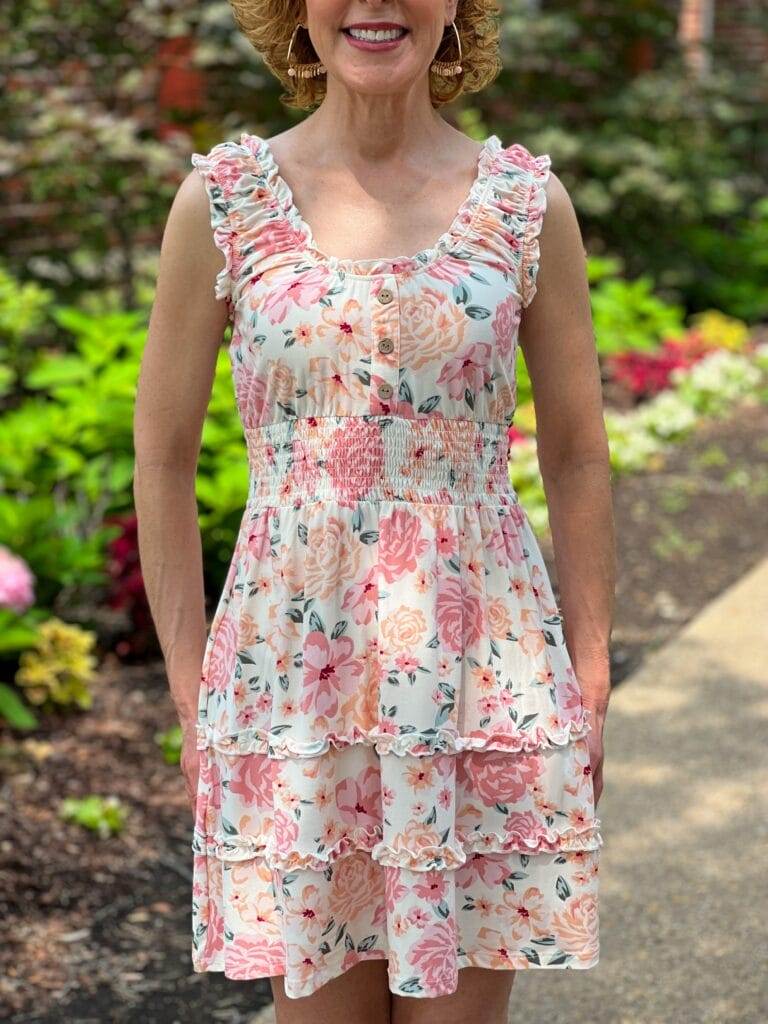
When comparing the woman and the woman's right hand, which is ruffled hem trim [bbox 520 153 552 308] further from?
the woman's right hand

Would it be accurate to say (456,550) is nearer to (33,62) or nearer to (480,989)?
(480,989)

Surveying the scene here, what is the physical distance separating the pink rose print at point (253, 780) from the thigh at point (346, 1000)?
0.85ft

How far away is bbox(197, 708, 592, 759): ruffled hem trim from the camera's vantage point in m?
1.97

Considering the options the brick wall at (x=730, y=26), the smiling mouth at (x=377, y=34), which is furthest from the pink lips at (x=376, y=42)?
the brick wall at (x=730, y=26)

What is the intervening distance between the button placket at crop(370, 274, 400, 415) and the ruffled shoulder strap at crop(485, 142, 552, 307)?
166 mm

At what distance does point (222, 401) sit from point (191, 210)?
11.0ft

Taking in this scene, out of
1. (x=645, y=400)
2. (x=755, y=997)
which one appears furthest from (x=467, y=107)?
(x=755, y=997)

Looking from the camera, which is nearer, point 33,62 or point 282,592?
point 282,592

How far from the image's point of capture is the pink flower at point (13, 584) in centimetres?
422

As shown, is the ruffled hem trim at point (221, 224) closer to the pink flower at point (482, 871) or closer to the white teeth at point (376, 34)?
the white teeth at point (376, 34)

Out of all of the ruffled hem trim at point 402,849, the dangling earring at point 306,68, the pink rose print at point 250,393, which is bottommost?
the ruffled hem trim at point 402,849

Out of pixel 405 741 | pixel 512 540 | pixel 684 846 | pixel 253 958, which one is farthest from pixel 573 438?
pixel 684 846

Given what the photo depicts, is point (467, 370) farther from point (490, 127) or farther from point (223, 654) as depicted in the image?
point (490, 127)

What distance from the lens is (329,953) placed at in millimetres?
2021
